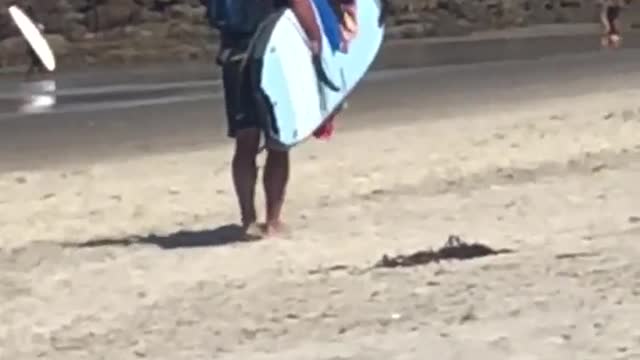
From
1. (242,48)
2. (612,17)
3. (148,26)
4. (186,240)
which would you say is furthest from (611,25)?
(242,48)

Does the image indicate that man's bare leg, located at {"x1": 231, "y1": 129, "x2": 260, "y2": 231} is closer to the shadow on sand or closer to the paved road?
the shadow on sand

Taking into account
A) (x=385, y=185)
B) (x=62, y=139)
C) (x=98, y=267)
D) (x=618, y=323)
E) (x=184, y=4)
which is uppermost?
(x=618, y=323)

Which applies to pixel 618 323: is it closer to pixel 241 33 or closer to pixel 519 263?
pixel 519 263

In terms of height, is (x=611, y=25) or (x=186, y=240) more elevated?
(x=186, y=240)

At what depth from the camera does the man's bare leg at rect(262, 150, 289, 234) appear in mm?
9133

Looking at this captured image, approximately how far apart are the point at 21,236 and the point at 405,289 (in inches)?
126

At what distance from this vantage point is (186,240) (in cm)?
938

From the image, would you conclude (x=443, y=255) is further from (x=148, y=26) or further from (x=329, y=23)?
(x=148, y=26)

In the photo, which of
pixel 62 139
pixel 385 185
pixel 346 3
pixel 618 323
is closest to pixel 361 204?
pixel 385 185

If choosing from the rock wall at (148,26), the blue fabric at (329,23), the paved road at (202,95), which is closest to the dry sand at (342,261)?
the blue fabric at (329,23)

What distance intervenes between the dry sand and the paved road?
Result: 9.84ft

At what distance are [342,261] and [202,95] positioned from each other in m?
13.8

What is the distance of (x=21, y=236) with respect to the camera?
32.4 feet

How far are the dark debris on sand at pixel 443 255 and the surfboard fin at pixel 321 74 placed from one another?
1023 millimetres
